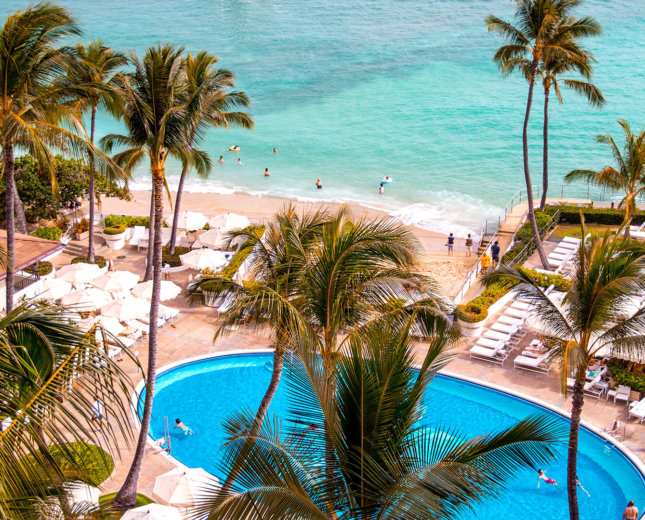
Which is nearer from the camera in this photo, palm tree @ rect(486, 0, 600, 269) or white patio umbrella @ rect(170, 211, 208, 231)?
palm tree @ rect(486, 0, 600, 269)

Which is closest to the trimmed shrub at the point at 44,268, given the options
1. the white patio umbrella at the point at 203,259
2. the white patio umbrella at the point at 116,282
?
the white patio umbrella at the point at 116,282

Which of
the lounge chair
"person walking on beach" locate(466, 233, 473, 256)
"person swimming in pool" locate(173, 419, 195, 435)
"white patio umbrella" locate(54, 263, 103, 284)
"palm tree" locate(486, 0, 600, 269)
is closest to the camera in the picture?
"person swimming in pool" locate(173, 419, 195, 435)

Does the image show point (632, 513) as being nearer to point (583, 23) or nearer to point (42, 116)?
point (42, 116)

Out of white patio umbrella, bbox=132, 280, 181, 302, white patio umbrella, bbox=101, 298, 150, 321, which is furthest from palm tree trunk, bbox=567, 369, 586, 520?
white patio umbrella, bbox=132, 280, 181, 302

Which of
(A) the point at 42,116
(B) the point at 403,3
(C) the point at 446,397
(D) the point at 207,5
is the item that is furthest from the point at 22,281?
(D) the point at 207,5

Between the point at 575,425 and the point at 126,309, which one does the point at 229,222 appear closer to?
the point at 126,309

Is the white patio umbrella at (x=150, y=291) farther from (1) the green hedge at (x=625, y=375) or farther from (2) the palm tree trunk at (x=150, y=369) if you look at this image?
(1) the green hedge at (x=625, y=375)

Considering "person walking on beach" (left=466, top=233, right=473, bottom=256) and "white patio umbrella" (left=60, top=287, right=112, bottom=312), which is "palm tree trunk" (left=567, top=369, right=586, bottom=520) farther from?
"person walking on beach" (left=466, top=233, right=473, bottom=256)
